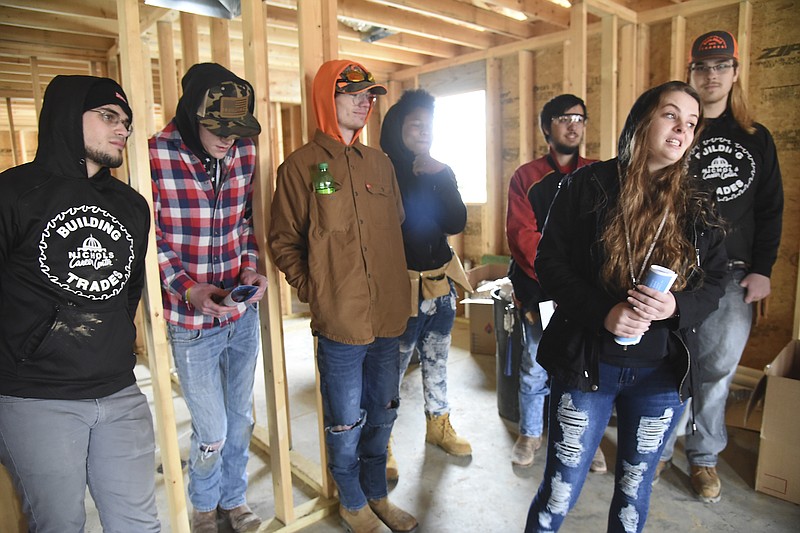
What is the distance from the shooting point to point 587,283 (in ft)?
4.79

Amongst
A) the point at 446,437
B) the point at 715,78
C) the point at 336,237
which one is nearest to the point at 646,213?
the point at 336,237

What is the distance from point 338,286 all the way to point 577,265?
2.54 ft

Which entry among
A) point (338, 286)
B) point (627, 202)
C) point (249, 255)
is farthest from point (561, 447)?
point (249, 255)

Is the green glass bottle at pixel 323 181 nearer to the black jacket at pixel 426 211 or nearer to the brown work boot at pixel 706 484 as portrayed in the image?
the black jacket at pixel 426 211

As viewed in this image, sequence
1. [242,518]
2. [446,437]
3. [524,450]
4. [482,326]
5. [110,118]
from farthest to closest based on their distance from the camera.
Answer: [482,326] → [446,437] → [524,450] → [242,518] → [110,118]

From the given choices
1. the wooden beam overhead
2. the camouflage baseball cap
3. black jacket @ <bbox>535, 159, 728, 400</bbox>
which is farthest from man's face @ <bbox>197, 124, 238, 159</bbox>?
the wooden beam overhead

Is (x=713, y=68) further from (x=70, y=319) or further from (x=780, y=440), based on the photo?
(x=70, y=319)

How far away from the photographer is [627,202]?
139cm

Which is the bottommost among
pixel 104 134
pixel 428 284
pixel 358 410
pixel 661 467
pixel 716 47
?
pixel 661 467

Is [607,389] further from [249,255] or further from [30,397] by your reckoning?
[30,397]

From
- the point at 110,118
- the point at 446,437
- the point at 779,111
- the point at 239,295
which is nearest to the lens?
the point at 110,118

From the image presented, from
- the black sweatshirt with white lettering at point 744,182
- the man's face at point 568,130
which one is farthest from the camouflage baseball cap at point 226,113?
the black sweatshirt with white lettering at point 744,182

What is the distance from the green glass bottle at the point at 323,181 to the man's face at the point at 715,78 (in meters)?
1.62

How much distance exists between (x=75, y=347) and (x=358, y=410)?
0.96 meters
